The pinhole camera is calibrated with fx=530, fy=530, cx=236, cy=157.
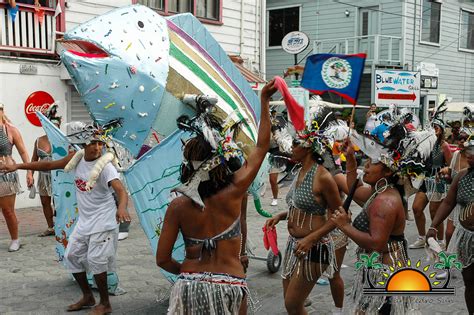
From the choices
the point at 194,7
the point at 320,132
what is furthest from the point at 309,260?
the point at 194,7

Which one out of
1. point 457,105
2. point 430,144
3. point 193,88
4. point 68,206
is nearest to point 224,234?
point 430,144

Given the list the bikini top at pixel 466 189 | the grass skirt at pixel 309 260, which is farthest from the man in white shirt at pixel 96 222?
the bikini top at pixel 466 189

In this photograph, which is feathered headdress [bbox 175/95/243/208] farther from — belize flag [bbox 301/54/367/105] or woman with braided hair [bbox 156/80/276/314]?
belize flag [bbox 301/54/367/105]

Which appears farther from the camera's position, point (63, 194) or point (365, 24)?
point (365, 24)

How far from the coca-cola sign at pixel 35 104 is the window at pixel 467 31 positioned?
18114 mm

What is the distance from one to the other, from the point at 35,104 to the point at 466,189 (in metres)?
7.90

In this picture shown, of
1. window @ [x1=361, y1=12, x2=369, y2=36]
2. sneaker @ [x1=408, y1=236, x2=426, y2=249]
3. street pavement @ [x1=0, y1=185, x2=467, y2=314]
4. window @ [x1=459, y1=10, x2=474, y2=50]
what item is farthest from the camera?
window @ [x1=459, y1=10, x2=474, y2=50]

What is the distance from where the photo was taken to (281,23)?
21.9 meters

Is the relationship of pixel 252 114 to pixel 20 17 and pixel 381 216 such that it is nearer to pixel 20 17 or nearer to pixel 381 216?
pixel 381 216

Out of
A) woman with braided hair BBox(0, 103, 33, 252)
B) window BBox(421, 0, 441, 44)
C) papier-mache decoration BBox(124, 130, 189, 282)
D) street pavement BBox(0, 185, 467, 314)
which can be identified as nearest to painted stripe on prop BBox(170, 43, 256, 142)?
papier-mache decoration BBox(124, 130, 189, 282)

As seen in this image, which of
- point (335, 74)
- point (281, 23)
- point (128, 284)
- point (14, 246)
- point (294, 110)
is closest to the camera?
point (294, 110)

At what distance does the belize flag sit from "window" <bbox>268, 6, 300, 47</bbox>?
18272mm

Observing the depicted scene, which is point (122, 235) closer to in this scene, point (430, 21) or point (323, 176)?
point (323, 176)

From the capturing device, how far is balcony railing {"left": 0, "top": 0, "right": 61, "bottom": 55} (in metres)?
9.55
